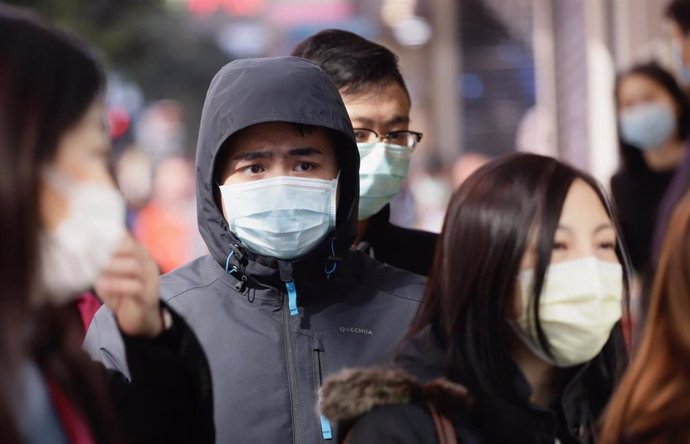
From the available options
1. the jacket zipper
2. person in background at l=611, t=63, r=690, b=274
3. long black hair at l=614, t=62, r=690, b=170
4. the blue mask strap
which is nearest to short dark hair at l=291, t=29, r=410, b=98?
the blue mask strap

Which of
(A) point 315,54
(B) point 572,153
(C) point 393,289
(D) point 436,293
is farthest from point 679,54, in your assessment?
(B) point 572,153

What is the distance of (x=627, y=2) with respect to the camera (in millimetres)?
10945

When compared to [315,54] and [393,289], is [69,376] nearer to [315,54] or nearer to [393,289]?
[393,289]

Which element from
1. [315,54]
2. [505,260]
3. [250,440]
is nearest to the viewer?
[505,260]

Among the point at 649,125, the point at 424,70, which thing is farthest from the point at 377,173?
the point at 424,70

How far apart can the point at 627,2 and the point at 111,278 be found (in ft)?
30.2

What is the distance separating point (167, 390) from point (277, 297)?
0.92 m

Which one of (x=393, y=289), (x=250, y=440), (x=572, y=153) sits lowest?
(x=572, y=153)

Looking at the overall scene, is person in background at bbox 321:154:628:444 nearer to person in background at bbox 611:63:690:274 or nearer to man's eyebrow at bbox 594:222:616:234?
man's eyebrow at bbox 594:222:616:234

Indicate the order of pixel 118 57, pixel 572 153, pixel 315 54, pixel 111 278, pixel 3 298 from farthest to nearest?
pixel 118 57 < pixel 572 153 < pixel 315 54 < pixel 111 278 < pixel 3 298

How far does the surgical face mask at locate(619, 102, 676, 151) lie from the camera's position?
6523 mm

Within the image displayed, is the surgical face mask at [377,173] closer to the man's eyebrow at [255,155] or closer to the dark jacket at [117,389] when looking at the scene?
the man's eyebrow at [255,155]

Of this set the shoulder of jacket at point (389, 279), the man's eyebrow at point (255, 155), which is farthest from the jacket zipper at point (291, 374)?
the man's eyebrow at point (255, 155)

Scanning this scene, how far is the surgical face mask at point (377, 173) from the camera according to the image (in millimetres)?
4137
